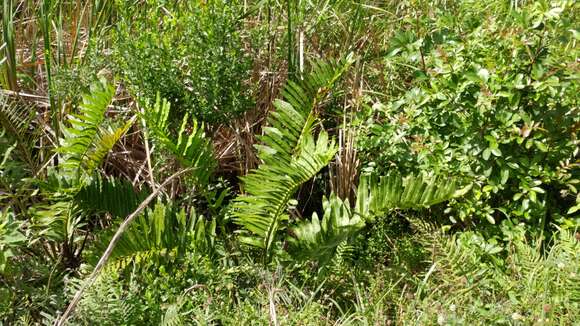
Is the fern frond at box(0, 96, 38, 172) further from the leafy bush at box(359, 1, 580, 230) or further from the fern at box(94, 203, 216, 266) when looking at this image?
the leafy bush at box(359, 1, 580, 230)

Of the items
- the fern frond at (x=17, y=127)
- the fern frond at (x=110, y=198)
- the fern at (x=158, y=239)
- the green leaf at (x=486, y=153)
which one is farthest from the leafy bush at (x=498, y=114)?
the fern frond at (x=17, y=127)

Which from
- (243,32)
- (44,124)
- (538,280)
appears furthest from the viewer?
(243,32)

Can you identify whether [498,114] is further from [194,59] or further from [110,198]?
[110,198]

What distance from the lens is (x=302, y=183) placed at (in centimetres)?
340

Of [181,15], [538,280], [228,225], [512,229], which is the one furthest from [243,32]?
[538,280]

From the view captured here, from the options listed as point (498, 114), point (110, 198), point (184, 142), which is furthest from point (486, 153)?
point (110, 198)

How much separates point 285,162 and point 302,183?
15 cm

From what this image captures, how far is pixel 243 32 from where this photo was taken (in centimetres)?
412

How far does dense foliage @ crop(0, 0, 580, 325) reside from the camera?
3023mm

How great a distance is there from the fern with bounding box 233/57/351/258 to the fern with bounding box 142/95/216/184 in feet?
0.59

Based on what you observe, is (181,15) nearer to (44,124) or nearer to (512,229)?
(44,124)

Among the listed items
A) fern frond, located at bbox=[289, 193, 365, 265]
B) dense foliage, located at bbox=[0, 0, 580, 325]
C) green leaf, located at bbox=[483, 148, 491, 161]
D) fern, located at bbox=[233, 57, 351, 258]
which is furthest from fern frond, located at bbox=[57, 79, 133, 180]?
green leaf, located at bbox=[483, 148, 491, 161]

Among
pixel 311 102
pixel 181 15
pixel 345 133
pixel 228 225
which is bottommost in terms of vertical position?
pixel 228 225

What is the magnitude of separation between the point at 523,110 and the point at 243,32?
150 cm
